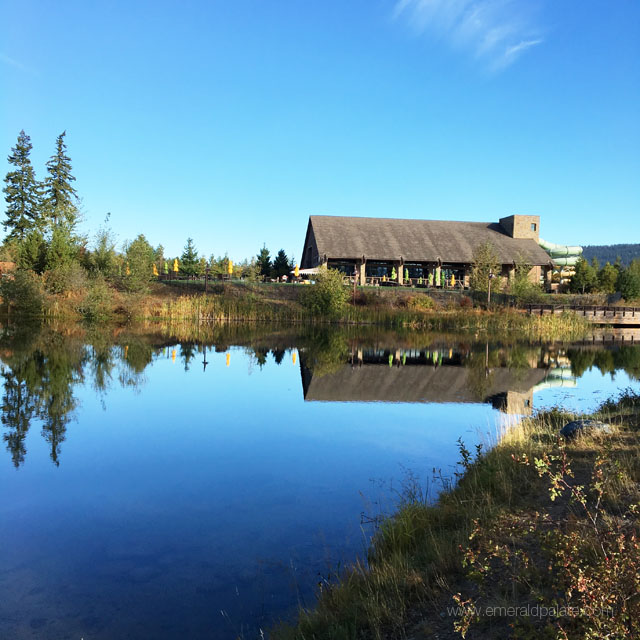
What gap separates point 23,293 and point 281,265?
22.8m

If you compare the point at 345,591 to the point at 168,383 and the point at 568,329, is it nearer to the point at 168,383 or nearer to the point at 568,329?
the point at 168,383

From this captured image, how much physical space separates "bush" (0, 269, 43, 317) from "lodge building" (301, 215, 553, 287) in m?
20.2

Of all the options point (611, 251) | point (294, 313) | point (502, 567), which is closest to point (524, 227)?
point (294, 313)

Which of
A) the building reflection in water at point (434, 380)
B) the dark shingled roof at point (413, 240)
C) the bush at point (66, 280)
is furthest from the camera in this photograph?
the dark shingled roof at point (413, 240)

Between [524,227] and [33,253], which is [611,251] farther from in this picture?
[33,253]

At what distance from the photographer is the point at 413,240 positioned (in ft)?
142

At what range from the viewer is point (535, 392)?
41.3ft

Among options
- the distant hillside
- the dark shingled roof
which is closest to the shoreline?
the dark shingled roof

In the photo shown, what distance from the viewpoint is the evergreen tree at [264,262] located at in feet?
151

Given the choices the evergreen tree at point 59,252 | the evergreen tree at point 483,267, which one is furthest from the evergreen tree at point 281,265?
the evergreen tree at point 59,252

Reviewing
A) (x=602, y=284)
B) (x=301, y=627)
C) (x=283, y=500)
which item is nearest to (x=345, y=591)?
(x=301, y=627)

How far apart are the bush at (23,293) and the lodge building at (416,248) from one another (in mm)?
20190

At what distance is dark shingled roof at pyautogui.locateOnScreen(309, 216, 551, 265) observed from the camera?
40844 mm

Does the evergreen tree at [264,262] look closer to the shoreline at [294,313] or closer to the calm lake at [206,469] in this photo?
the shoreline at [294,313]
